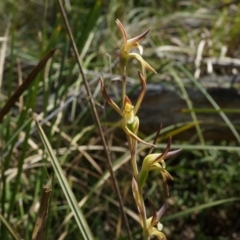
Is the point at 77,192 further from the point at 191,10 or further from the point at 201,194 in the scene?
the point at 191,10

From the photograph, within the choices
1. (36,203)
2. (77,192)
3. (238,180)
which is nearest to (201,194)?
(238,180)

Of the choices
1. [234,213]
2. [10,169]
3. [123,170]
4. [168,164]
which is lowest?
[234,213]

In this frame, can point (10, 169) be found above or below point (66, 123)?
above

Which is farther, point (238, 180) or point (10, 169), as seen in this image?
point (238, 180)

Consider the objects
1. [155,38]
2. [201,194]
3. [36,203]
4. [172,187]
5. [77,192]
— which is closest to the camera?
[36,203]

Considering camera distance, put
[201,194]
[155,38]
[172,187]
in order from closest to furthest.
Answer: [201,194] < [172,187] < [155,38]

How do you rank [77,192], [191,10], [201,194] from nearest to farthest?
1. [77,192]
2. [201,194]
3. [191,10]

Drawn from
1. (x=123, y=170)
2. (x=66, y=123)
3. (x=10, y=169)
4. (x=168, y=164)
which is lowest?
(x=168, y=164)

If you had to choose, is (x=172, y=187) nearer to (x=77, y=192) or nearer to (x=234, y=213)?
(x=234, y=213)

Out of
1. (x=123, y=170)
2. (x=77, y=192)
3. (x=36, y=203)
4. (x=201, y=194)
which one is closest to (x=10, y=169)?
(x=36, y=203)
